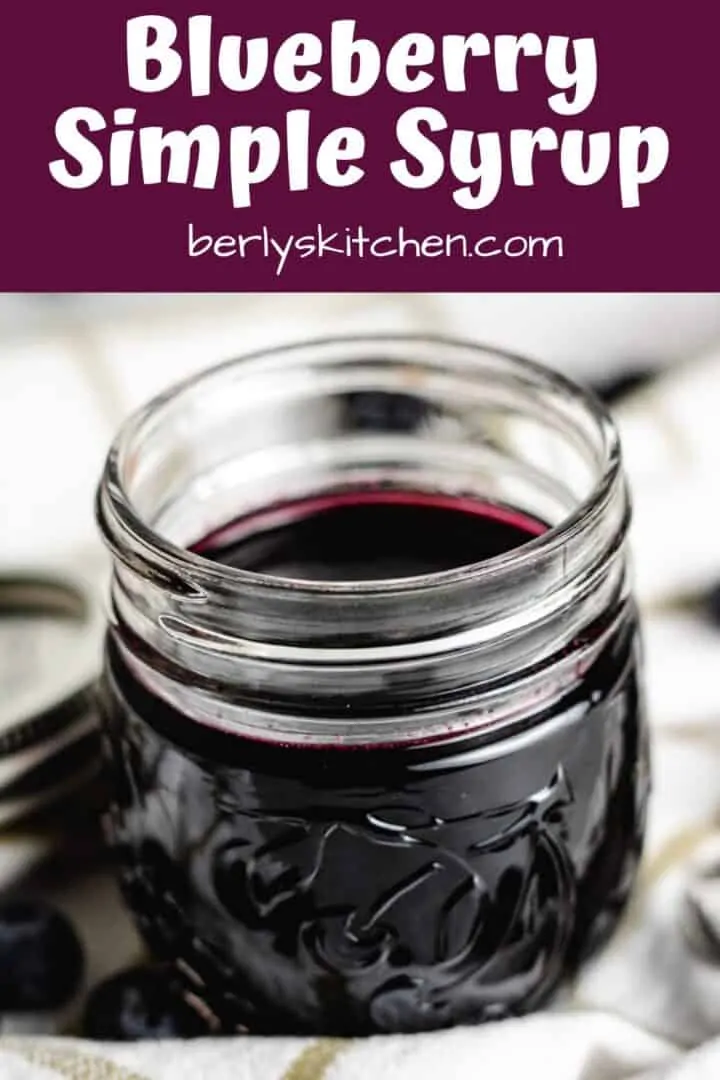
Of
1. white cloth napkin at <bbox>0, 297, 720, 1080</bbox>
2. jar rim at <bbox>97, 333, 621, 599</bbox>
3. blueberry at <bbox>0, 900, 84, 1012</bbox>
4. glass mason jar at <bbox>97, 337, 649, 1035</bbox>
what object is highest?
jar rim at <bbox>97, 333, 621, 599</bbox>

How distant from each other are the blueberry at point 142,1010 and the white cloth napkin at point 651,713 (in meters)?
0.02

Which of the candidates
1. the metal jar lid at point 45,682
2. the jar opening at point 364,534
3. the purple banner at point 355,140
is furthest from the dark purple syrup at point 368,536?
the purple banner at point 355,140

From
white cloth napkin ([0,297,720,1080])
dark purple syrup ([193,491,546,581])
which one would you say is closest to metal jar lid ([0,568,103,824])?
white cloth napkin ([0,297,720,1080])

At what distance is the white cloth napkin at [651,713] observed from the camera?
582mm

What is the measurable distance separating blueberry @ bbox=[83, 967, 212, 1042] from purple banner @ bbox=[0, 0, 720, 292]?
421mm

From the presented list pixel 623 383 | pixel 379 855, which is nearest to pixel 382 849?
pixel 379 855

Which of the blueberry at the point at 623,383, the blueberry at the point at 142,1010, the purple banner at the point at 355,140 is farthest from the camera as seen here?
the blueberry at the point at 623,383

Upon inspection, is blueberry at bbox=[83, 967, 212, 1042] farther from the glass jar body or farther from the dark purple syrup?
the dark purple syrup

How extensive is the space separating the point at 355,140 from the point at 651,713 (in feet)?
1.19

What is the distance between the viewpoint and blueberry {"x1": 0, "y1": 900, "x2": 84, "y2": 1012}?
66 centimetres

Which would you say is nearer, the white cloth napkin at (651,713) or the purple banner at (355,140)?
the white cloth napkin at (651,713)

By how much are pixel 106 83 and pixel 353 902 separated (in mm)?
506

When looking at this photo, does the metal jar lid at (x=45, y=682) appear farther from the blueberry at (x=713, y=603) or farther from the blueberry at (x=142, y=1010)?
the blueberry at (x=713, y=603)

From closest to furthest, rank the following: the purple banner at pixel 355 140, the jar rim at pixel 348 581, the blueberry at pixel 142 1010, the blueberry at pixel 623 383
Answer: the jar rim at pixel 348 581, the blueberry at pixel 142 1010, the purple banner at pixel 355 140, the blueberry at pixel 623 383
